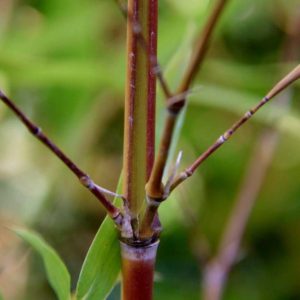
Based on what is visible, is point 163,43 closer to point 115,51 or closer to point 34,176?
point 115,51

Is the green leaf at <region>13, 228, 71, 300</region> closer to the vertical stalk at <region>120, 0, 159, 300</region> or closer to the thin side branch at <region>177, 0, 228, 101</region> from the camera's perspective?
the vertical stalk at <region>120, 0, 159, 300</region>

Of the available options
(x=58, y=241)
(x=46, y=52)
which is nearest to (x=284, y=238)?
(x=58, y=241)

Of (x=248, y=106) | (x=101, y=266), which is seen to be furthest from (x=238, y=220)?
(x=101, y=266)

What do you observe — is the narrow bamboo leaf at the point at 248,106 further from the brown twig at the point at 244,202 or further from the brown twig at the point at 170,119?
the brown twig at the point at 170,119

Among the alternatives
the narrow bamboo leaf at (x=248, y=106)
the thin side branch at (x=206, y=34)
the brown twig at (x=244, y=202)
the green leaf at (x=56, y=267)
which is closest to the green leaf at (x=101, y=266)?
the green leaf at (x=56, y=267)

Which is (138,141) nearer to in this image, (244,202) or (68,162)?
(68,162)

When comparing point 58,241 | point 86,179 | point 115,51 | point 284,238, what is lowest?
point 284,238
